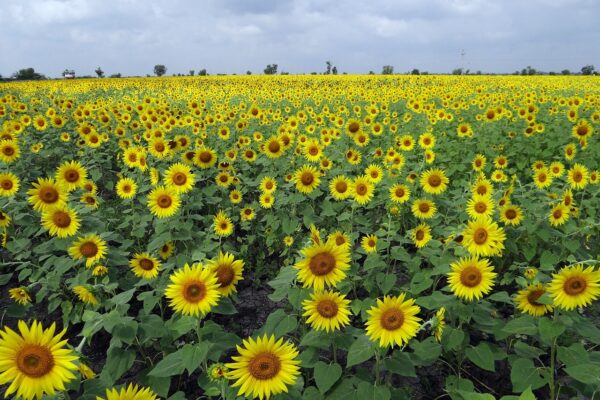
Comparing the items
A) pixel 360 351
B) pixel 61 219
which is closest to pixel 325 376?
pixel 360 351

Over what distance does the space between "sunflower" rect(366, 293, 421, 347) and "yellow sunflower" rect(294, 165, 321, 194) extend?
261cm

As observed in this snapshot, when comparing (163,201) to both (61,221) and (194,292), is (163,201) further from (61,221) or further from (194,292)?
(194,292)

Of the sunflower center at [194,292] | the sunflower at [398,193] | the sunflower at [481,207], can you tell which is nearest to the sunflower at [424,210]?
the sunflower at [398,193]

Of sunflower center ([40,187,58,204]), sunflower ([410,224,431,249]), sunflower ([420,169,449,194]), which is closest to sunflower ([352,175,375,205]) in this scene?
sunflower ([410,224,431,249])

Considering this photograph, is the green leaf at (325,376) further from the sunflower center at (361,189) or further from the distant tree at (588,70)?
the distant tree at (588,70)

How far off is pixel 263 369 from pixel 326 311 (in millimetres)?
490

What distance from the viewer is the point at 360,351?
6.95ft

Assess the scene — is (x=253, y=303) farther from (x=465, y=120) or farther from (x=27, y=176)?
(x=465, y=120)

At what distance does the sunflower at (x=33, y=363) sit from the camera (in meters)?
1.54

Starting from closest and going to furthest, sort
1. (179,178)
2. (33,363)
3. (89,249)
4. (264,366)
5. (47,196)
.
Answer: (33,363), (264,366), (89,249), (47,196), (179,178)

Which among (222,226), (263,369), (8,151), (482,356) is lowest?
(482,356)

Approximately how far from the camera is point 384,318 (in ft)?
6.70

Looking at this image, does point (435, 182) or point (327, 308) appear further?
point (435, 182)

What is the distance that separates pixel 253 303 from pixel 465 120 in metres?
9.03
